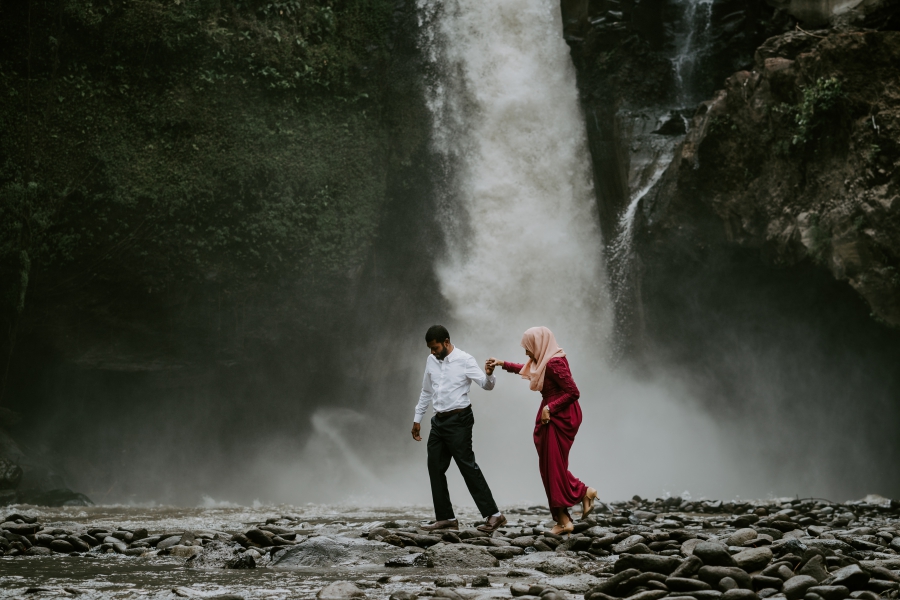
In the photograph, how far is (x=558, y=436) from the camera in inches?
243

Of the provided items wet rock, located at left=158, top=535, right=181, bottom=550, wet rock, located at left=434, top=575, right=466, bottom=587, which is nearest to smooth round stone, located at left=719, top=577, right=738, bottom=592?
wet rock, located at left=434, top=575, right=466, bottom=587

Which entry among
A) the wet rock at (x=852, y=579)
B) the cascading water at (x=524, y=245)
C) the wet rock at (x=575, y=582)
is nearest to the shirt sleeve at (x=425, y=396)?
the wet rock at (x=575, y=582)

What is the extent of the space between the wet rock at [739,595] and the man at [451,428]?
292 centimetres

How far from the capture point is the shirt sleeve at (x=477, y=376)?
615 centimetres

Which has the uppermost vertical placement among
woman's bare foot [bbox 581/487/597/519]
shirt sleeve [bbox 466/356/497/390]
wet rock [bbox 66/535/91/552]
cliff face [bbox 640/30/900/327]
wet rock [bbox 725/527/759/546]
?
cliff face [bbox 640/30/900/327]

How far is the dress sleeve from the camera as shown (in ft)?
19.9

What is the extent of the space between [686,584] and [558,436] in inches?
104

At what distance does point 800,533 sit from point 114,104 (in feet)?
46.7

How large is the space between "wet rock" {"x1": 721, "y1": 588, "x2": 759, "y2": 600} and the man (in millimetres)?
2916

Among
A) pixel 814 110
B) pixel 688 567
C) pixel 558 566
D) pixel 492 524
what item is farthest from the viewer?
pixel 814 110

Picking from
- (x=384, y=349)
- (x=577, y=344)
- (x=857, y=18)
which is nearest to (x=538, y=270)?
(x=577, y=344)

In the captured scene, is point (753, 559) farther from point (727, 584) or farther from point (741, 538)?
point (741, 538)

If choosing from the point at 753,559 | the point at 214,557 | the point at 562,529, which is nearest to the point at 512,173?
the point at 562,529

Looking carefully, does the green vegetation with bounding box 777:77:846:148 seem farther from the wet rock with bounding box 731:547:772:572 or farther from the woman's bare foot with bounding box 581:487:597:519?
the wet rock with bounding box 731:547:772:572
